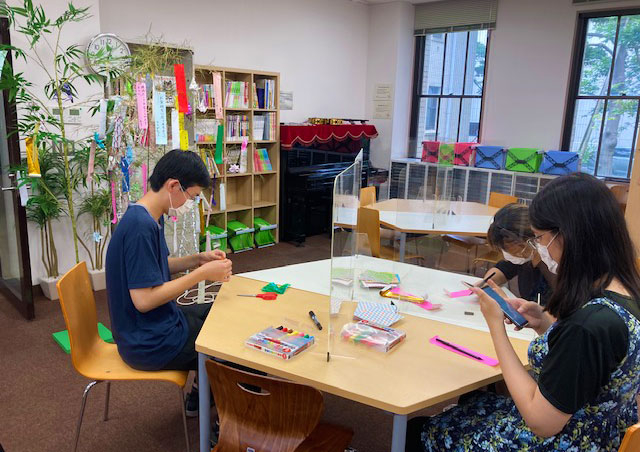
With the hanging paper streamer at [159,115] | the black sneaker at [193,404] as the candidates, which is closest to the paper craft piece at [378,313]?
the black sneaker at [193,404]

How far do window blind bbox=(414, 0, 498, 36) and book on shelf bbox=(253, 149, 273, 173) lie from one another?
2.86m

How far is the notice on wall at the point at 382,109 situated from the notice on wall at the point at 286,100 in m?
1.48

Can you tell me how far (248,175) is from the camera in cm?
530

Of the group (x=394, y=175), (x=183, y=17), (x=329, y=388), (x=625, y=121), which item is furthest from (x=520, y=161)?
(x=329, y=388)

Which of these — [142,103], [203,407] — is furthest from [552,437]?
[142,103]

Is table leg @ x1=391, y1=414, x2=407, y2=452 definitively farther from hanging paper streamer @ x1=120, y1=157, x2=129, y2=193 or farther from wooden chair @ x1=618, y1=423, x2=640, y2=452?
hanging paper streamer @ x1=120, y1=157, x2=129, y2=193

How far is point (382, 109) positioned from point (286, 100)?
5.20 ft

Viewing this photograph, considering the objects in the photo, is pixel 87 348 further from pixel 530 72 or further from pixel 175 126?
pixel 530 72

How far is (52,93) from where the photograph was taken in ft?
11.5

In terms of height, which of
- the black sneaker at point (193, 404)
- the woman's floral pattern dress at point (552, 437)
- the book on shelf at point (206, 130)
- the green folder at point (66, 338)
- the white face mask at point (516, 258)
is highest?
the book on shelf at point (206, 130)

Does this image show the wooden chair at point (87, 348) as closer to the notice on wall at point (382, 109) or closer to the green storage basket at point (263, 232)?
the green storage basket at point (263, 232)

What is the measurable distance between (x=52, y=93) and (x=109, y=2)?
1.18 meters

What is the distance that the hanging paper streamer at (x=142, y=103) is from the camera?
2986 millimetres

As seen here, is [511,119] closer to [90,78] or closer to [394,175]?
[394,175]
